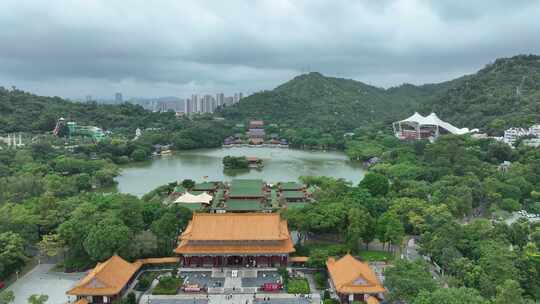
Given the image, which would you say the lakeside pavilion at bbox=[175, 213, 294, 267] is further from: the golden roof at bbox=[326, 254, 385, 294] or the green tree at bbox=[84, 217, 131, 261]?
the golden roof at bbox=[326, 254, 385, 294]

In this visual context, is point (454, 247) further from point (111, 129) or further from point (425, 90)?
point (425, 90)

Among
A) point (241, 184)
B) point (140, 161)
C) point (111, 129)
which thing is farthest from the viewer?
point (111, 129)

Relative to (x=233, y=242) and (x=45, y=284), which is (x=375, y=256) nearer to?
(x=233, y=242)

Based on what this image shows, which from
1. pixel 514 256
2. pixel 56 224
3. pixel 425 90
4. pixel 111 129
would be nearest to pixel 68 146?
pixel 111 129

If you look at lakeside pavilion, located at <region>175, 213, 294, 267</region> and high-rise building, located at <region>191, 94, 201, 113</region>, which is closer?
lakeside pavilion, located at <region>175, 213, 294, 267</region>

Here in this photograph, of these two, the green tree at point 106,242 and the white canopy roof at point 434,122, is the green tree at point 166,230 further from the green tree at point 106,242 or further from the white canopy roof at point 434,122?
the white canopy roof at point 434,122

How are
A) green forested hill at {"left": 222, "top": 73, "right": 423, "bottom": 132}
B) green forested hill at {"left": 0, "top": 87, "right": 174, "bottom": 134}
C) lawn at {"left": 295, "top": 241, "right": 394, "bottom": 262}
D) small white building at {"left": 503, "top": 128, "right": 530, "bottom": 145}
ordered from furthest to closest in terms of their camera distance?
green forested hill at {"left": 222, "top": 73, "right": 423, "bottom": 132}
green forested hill at {"left": 0, "top": 87, "right": 174, "bottom": 134}
small white building at {"left": 503, "top": 128, "right": 530, "bottom": 145}
lawn at {"left": 295, "top": 241, "right": 394, "bottom": 262}

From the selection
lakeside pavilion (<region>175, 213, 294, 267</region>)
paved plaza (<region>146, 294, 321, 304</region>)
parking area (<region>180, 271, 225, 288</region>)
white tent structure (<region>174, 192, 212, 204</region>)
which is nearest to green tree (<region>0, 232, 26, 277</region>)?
paved plaza (<region>146, 294, 321, 304</region>)
